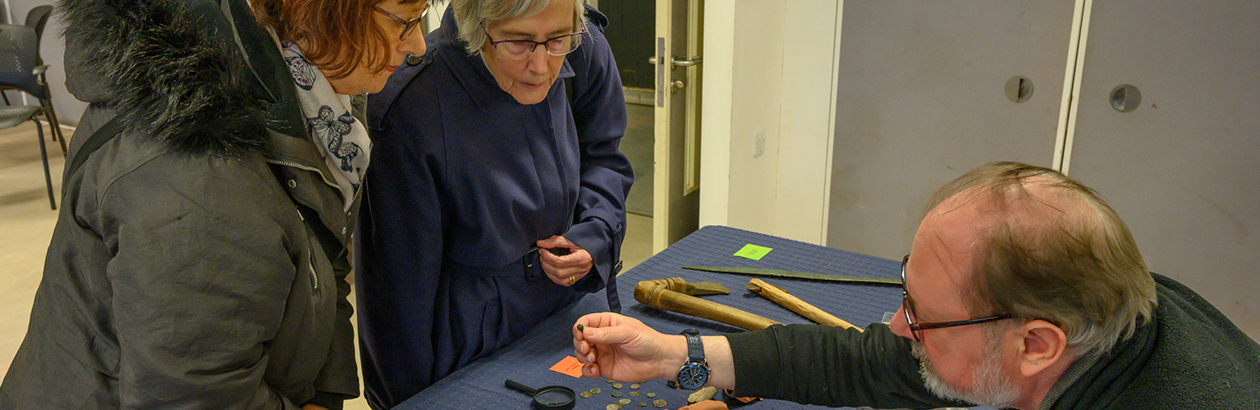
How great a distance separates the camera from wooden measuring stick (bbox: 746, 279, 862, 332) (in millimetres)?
1753

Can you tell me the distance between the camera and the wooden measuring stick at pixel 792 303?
1.75 metres

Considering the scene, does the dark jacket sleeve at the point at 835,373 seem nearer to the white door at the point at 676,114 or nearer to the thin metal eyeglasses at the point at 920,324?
the thin metal eyeglasses at the point at 920,324

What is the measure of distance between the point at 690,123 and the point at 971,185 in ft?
8.57

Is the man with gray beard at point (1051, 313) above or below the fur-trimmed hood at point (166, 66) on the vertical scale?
below

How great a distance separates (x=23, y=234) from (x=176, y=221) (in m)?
4.94

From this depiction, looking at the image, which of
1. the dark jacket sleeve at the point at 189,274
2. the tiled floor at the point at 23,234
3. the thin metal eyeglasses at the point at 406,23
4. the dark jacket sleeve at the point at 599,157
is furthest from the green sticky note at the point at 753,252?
the tiled floor at the point at 23,234

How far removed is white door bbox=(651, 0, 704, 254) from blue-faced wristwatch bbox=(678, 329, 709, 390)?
212 cm

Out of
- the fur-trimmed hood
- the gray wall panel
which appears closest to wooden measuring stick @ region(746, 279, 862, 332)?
the fur-trimmed hood

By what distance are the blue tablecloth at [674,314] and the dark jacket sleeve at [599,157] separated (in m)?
→ 0.16

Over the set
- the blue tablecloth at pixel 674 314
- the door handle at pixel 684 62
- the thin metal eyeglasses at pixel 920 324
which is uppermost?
the door handle at pixel 684 62

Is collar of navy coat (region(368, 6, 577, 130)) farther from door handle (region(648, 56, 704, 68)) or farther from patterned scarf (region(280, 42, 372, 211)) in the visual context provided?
door handle (region(648, 56, 704, 68))

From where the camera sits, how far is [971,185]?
1.11 metres

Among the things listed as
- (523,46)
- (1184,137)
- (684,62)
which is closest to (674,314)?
(523,46)

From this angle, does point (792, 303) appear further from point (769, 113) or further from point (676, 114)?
point (769, 113)
